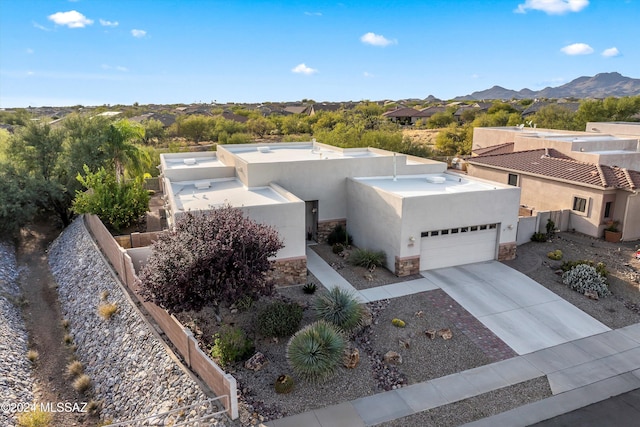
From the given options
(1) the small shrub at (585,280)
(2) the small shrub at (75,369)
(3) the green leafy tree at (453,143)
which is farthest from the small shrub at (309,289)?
(3) the green leafy tree at (453,143)

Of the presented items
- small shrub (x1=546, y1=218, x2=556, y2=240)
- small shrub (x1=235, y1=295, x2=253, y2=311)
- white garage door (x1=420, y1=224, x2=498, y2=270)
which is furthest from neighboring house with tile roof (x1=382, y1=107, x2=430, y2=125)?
small shrub (x1=235, y1=295, x2=253, y2=311)

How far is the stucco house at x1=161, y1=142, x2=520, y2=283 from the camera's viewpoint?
1827cm

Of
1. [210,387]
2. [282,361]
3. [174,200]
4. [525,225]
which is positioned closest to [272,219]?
[174,200]

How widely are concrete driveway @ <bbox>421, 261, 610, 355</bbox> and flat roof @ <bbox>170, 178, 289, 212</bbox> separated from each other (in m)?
7.61

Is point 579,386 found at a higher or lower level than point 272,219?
lower

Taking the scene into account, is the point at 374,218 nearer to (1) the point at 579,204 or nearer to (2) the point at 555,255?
(2) the point at 555,255

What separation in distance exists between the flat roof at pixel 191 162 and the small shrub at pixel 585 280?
18.7 meters

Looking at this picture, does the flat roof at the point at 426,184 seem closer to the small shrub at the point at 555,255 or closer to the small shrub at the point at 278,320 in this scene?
the small shrub at the point at 555,255

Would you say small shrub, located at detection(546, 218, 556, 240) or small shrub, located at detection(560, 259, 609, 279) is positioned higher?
small shrub, located at detection(546, 218, 556, 240)

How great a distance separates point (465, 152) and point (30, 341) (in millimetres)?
45705

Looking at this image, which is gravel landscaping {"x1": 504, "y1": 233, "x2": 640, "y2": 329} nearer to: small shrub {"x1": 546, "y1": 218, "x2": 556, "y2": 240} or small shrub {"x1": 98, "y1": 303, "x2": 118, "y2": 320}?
small shrub {"x1": 546, "y1": 218, "x2": 556, "y2": 240}

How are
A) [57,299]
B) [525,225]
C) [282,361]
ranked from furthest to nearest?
1. [525,225]
2. [57,299]
3. [282,361]

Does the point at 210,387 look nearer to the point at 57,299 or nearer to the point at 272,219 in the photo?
the point at 272,219

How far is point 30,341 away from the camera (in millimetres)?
17484
